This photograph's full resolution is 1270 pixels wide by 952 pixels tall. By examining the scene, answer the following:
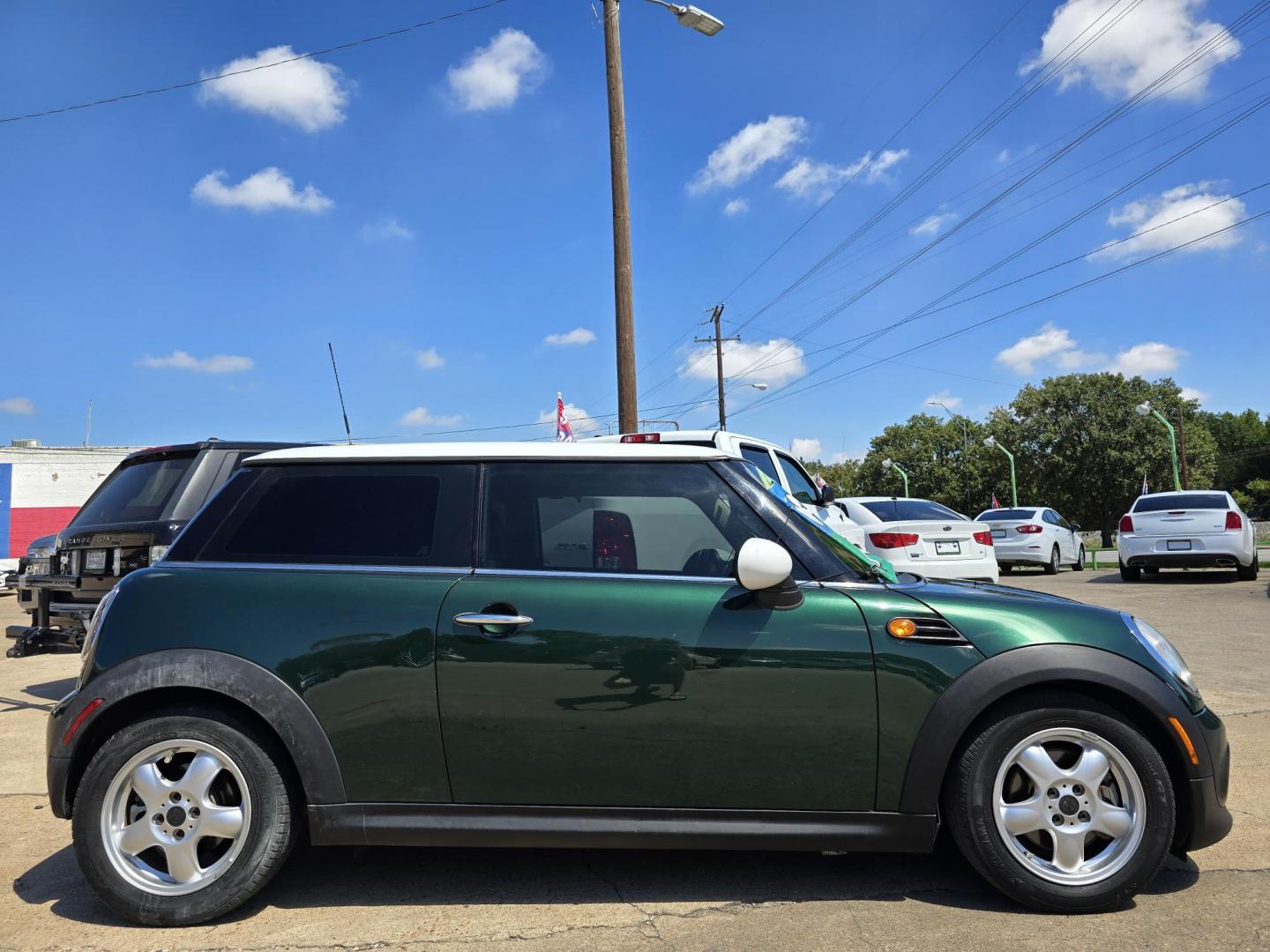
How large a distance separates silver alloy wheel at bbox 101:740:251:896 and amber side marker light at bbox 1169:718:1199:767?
3054 millimetres

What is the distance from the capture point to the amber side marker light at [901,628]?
3.11m

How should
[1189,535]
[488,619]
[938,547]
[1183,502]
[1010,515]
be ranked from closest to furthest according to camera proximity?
[488,619] → [938,547] → [1189,535] → [1183,502] → [1010,515]

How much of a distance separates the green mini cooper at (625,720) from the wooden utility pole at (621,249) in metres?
8.46

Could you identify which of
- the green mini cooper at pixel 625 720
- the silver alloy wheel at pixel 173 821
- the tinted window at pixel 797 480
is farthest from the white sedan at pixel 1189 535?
the silver alloy wheel at pixel 173 821

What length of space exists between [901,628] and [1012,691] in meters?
0.41

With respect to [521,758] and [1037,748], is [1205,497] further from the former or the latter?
[521,758]

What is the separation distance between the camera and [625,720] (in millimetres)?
3076

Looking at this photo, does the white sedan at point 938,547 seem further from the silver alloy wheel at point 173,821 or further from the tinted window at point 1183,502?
the silver alloy wheel at point 173,821

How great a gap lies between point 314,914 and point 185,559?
1.32m

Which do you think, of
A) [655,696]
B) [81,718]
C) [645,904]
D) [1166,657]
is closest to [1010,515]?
[1166,657]

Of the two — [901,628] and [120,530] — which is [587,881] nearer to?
[901,628]

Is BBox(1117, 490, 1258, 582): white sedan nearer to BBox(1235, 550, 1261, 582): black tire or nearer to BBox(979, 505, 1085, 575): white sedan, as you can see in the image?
BBox(1235, 550, 1261, 582): black tire

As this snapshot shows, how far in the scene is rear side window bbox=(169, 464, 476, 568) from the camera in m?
3.38

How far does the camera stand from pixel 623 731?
3.08m
